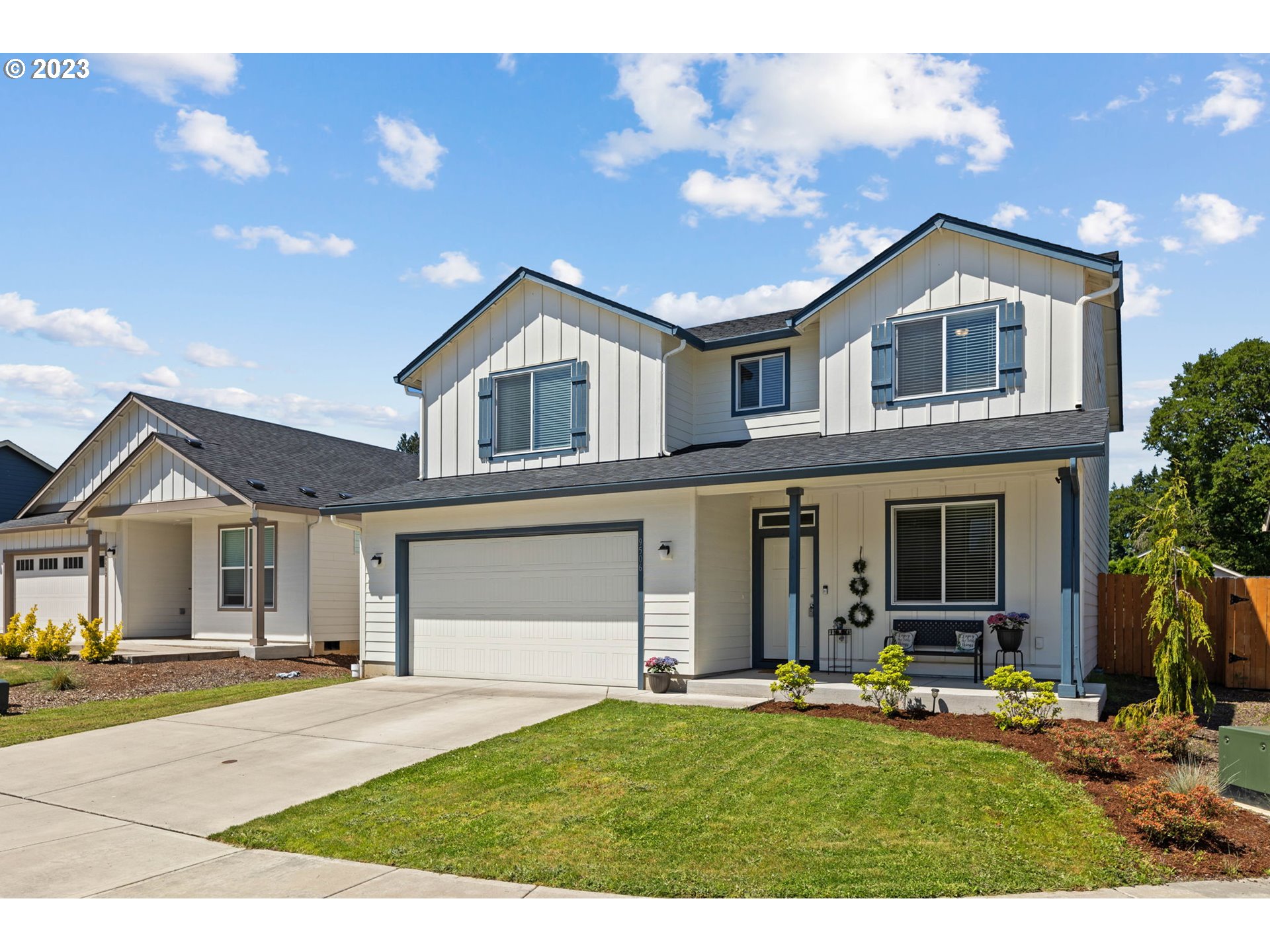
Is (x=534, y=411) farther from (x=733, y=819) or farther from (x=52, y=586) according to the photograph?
(x=52, y=586)

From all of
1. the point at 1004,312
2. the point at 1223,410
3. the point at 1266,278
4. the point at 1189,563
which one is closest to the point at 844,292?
the point at 1004,312

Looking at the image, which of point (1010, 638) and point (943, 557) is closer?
point (1010, 638)

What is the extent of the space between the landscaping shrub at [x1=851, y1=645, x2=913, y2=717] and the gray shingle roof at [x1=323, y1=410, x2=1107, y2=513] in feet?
7.39

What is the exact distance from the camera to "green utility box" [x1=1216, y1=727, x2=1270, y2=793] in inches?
286

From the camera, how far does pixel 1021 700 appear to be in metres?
9.56

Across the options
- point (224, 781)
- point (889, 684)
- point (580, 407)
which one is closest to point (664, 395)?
point (580, 407)

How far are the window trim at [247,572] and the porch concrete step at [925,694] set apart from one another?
1066 centimetres

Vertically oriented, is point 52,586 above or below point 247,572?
below

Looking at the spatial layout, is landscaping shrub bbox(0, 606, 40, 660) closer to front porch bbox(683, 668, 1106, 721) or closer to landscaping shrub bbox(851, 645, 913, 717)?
front porch bbox(683, 668, 1106, 721)

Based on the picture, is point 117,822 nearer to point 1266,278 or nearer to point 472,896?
point 472,896

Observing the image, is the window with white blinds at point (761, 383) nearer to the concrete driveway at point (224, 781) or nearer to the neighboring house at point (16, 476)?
the concrete driveway at point (224, 781)

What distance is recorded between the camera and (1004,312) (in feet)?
40.4

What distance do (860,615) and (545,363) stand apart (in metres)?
6.65

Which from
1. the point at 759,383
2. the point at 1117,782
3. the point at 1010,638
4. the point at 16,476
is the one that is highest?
the point at 759,383
